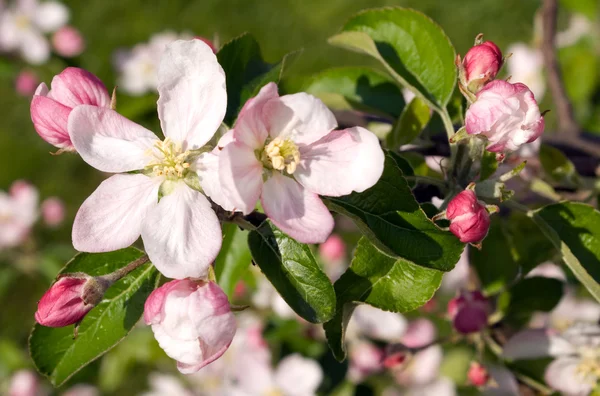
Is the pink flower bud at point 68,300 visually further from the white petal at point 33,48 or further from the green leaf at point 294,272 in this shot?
the white petal at point 33,48

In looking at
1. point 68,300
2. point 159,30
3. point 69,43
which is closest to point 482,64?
point 68,300

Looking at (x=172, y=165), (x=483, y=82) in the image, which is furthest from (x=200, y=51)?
(x=483, y=82)

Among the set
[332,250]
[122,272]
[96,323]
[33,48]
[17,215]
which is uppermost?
[122,272]

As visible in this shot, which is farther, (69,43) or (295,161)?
(69,43)

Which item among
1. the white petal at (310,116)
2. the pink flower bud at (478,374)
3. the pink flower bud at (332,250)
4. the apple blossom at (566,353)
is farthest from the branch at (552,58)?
the white petal at (310,116)

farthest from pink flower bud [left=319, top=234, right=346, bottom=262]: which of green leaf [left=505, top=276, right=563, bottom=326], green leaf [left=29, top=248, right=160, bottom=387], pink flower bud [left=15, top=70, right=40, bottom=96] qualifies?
pink flower bud [left=15, top=70, right=40, bottom=96]

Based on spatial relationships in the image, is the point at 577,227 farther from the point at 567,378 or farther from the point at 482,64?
the point at 567,378
